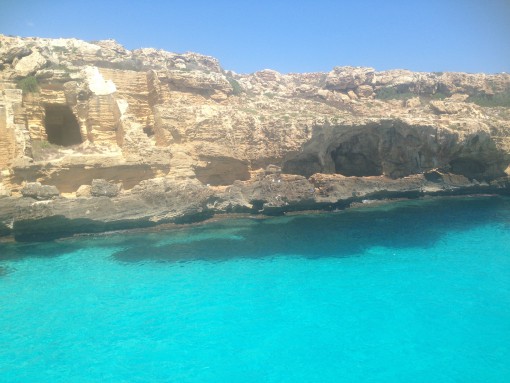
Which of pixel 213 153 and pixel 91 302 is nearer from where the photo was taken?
pixel 91 302

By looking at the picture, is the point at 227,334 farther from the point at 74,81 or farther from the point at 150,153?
the point at 74,81

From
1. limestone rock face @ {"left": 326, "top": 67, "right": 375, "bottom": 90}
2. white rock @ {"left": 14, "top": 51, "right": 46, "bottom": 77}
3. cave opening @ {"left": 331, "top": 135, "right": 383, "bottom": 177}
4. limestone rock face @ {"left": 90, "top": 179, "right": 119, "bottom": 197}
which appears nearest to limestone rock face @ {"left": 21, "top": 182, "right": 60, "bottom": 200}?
limestone rock face @ {"left": 90, "top": 179, "right": 119, "bottom": 197}

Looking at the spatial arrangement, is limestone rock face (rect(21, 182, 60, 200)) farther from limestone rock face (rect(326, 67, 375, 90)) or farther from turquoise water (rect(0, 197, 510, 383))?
limestone rock face (rect(326, 67, 375, 90))

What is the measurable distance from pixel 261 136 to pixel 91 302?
11.2 meters

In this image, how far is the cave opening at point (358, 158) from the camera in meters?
21.8

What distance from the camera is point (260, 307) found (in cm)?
1034

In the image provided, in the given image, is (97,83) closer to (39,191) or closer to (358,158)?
(39,191)

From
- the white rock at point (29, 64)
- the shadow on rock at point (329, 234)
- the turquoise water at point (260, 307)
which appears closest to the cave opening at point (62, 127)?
the white rock at point (29, 64)

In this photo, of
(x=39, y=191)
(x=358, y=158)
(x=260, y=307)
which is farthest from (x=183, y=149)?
(x=358, y=158)

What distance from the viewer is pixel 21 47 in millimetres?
18344

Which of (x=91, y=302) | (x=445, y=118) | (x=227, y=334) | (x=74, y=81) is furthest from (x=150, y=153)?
(x=445, y=118)

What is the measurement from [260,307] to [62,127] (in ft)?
51.5

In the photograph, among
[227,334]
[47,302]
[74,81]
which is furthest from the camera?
[74,81]

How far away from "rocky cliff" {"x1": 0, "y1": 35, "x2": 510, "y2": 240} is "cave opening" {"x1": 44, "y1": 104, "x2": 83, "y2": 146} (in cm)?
7
